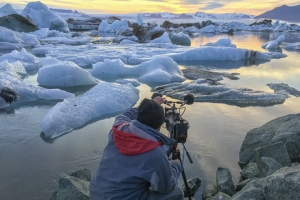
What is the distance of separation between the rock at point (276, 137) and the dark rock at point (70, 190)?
1.92 meters

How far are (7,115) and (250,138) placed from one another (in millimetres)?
3989

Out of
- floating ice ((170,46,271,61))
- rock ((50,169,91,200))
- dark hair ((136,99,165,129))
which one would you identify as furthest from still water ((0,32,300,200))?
floating ice ((170,46,271,61))

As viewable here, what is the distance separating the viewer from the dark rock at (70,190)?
2414 millimetres

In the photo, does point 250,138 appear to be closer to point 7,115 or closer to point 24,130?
point 24,130

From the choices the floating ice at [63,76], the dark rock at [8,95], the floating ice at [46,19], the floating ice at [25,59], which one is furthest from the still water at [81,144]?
the floating ice at [46,19]

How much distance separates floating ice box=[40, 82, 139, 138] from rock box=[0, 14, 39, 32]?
2096 centimetres

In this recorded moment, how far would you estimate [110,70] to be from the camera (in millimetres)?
8867

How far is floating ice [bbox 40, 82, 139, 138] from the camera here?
168 inches

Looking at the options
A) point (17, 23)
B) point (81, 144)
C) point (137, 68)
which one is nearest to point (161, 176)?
point (81, 144)

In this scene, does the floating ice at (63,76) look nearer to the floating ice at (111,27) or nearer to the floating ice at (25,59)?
the floating ice at (25,59)

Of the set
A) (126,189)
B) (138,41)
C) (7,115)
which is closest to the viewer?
(126,189)

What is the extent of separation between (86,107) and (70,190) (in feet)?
8.58

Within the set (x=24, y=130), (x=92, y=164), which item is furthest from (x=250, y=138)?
(x=24, y=130)

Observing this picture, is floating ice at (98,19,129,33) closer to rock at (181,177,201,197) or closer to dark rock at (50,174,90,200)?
rock at (181,177,201,197)
